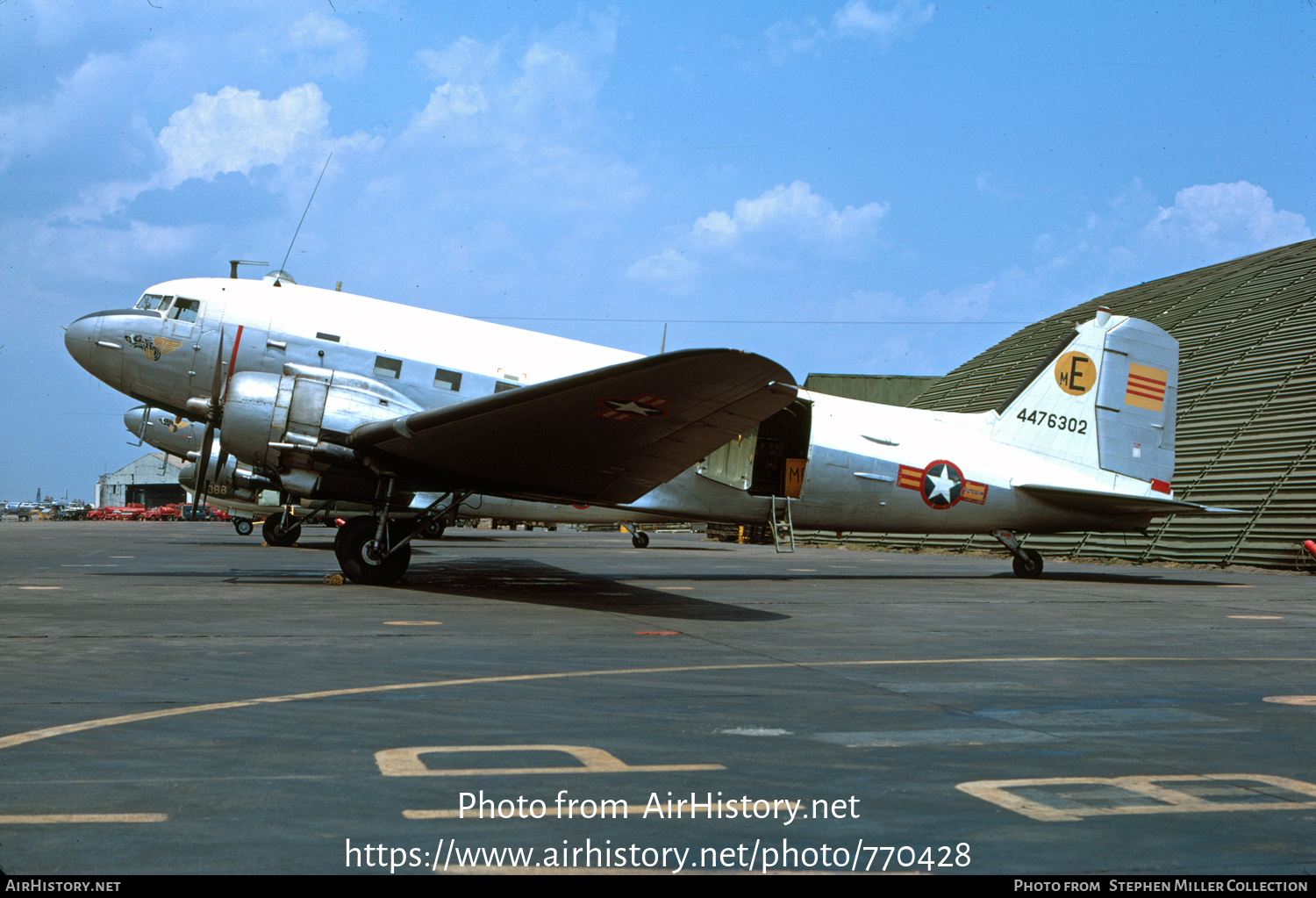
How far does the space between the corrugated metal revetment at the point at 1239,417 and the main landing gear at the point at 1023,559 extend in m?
10.3

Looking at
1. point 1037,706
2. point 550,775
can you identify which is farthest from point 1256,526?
point 550,775

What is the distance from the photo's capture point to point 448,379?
15555mm

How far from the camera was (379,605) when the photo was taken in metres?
11.8

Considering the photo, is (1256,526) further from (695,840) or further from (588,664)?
(695,840)

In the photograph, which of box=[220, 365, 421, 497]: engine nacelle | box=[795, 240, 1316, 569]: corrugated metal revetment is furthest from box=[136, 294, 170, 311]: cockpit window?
box=[795, 240, 1316, 569]: corrugated metal revetment

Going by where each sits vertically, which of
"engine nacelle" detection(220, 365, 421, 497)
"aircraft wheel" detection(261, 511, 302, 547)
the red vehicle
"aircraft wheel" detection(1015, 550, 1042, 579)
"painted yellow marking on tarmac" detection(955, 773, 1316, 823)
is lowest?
the red vehicle

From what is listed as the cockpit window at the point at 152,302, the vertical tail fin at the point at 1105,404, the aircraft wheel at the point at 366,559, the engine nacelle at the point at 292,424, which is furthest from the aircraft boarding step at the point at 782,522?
the cockpit window at the point at 152,302

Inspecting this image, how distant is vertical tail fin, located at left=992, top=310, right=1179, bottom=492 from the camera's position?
19.7 m

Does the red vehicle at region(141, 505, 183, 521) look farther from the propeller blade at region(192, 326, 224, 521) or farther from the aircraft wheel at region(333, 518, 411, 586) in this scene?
the aircraft wheel at region(333, 518, 411, 586)

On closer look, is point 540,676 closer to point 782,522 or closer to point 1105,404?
point 782,522

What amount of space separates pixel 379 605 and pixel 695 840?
915 centimetres

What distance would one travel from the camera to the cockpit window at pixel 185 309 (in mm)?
15578

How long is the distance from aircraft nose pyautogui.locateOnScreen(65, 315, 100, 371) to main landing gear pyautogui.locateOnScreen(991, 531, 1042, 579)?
17.7 metres

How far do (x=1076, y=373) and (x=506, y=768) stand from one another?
18.7 m
